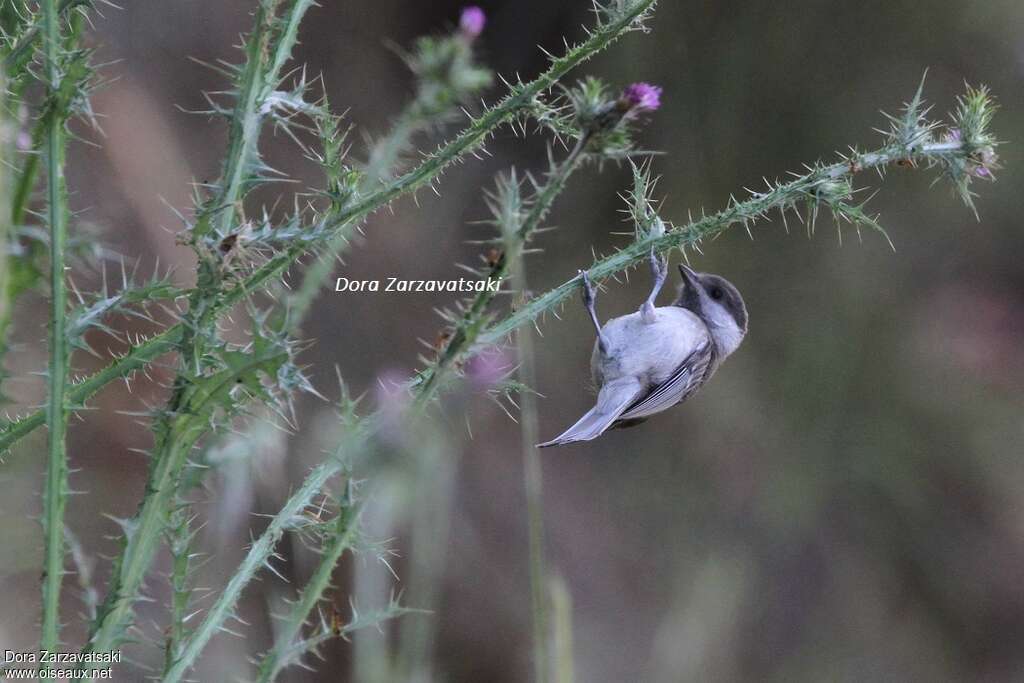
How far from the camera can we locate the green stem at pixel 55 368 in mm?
1255

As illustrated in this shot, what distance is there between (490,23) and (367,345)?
1804 mm

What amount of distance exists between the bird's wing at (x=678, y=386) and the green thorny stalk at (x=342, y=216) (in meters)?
1.05

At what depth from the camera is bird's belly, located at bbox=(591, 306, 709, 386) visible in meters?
2.40

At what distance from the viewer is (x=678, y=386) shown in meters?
2.47

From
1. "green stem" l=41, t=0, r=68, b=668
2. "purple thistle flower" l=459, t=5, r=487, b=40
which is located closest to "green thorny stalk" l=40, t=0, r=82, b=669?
"green stem" l=41, t=0, r=68, b=668

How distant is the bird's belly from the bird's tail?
0.8 inches

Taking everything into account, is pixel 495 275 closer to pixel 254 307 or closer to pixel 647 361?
pixel 254 307

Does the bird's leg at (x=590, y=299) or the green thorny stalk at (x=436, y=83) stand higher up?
the bird's leg at (x=590, y=299)

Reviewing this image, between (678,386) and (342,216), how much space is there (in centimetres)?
132

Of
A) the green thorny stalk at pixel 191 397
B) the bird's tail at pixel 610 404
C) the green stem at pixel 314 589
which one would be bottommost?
the green stem at pixel 314 589

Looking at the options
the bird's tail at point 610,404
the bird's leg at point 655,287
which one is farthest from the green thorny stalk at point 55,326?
the bird's leg at point 655,287

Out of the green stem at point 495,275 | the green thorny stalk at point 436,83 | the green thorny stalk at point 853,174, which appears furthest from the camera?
the green thorny stalk at point 853,174

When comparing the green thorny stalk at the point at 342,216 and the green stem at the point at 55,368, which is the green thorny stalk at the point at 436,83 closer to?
the green thorny stalk at the point at 342,216

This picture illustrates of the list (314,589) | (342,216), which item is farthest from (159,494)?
(342,216)
